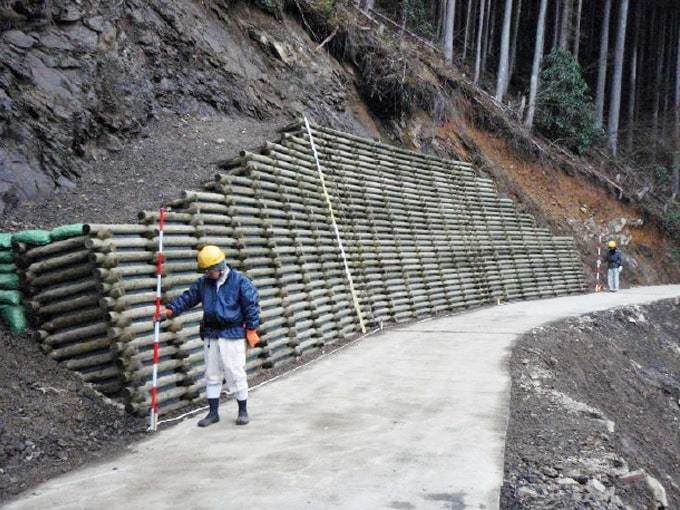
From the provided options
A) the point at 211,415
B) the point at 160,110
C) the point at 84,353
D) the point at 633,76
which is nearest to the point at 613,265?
the point at 160,110

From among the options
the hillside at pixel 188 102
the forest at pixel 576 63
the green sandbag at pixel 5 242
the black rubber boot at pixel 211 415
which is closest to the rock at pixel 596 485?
the black rubber boot at pixel 211 415

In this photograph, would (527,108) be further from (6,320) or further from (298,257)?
(6,320)

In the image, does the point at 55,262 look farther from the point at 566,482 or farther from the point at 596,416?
the point at 596,416

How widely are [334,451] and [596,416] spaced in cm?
306

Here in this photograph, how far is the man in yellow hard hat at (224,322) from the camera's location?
6.35 meters

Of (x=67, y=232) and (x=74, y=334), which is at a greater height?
(x=67, y=232)

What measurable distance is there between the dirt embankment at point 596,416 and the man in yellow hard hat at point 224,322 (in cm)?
264

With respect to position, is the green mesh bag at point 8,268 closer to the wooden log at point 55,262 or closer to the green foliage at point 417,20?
the wooden log at point 55,262

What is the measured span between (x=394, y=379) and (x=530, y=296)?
12000 mm

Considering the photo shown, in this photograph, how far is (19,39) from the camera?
1025cm

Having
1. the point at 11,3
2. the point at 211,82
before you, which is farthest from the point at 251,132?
the point at 11,3

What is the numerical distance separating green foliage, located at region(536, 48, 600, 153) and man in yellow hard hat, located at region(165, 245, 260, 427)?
24.5 metres

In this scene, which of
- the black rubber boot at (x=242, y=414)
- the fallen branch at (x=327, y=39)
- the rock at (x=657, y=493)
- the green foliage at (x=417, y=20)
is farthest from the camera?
the green foliage at (x=417, y=20)

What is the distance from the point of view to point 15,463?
5305 millimetres
